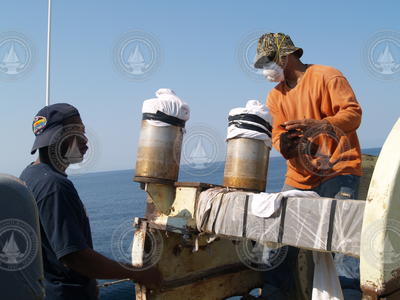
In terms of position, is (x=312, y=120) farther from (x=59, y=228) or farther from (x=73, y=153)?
(x=59, y=228)

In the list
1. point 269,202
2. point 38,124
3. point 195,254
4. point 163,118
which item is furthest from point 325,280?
point 38,124

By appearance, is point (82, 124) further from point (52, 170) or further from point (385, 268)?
point (385, 268)

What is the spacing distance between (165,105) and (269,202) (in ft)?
5.51

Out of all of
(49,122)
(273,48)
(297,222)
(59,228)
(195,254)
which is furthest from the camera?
(195,254)

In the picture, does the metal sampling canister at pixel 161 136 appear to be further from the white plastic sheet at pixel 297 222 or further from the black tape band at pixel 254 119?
the white plastic sheet at pixel 297 222

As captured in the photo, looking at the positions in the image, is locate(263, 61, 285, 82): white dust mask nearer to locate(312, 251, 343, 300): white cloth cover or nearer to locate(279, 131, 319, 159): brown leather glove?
locate(279, 131, 319, 159): brown leather glove

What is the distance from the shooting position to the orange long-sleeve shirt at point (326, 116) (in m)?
3.66

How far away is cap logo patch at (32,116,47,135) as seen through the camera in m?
2.66

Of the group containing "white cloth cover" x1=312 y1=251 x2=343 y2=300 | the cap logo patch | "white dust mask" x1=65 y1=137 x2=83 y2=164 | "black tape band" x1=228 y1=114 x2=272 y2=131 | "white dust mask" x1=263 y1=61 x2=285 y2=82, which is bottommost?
"white cloth cover" x1=312 y1=251 x2=343 y2=300
